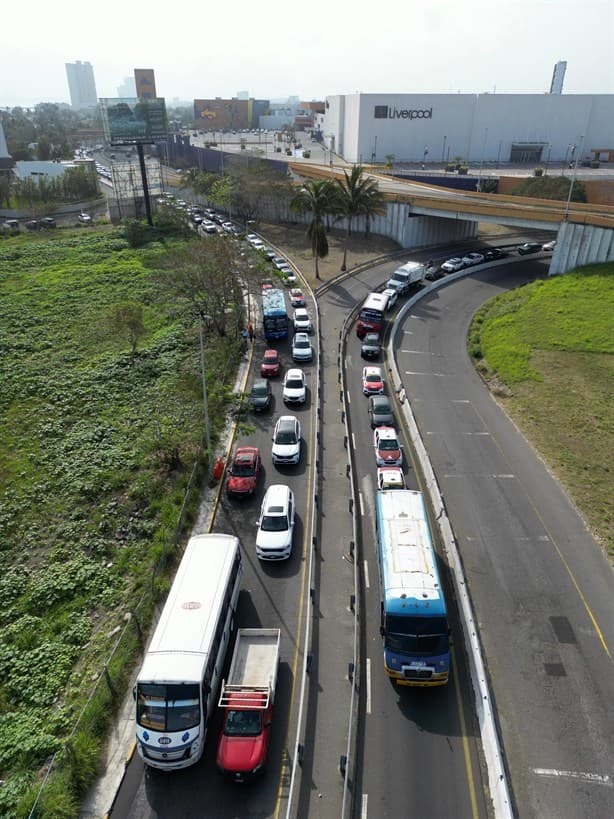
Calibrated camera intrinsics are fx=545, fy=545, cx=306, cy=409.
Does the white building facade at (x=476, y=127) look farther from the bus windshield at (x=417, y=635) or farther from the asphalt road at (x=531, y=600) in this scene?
the bus windshield at (x=417, y=635)

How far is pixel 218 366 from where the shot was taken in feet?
141

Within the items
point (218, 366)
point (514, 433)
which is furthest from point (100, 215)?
point (514, 433)

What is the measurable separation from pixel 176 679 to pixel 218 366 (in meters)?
28.9

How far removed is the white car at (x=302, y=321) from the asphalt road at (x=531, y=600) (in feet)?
39.0

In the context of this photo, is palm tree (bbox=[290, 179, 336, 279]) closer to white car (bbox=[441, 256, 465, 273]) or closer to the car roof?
white car (bbox=[441, 256, 465, 273])

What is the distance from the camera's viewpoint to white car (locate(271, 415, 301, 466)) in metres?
31.0

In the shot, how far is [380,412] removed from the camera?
35.0 m

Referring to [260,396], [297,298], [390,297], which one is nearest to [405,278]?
[390,297]

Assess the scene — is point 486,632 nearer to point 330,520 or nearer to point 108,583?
point 330,520

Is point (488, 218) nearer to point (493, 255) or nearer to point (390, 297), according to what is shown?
point (493, 255)

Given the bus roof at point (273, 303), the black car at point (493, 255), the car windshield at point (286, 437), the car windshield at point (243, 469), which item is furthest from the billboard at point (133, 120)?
the car windshield at point (243, 469)

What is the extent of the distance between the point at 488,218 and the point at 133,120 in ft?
181

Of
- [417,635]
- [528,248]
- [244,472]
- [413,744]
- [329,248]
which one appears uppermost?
[528,248]

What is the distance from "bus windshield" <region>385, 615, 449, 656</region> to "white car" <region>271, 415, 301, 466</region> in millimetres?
13238
